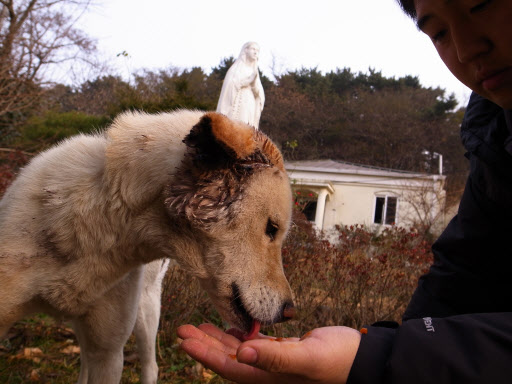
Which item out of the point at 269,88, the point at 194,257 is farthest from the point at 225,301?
the point at 269,88

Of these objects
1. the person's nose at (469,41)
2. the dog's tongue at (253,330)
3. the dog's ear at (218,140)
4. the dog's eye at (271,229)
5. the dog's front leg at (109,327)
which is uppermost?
the person's nose at (469,41)

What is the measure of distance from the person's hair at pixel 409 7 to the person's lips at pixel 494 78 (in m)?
0.51

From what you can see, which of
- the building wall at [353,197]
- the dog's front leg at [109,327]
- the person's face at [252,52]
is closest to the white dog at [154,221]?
the dog's front leg at [109,327]

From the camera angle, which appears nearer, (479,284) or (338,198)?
(479,284)

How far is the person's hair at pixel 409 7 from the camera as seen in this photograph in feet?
5.96

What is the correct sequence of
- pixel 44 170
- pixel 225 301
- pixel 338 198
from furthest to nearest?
1. pixel 338 198
2. pixel 44 170
3. pixel 225 301

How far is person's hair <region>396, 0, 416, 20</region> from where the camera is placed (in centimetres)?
182

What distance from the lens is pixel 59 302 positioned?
2539 millimetres

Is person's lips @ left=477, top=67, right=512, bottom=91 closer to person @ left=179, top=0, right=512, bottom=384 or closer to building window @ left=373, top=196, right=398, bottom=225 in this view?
person @ left=179, top=0, right=512, bottom=384

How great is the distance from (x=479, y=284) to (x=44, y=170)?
2590mm

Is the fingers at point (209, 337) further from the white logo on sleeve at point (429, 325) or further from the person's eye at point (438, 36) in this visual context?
the person's eye at point (438, 36)

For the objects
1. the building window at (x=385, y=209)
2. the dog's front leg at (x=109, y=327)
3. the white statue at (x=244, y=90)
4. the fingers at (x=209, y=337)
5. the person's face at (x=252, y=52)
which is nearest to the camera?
the fingers at (x=209, y=337)

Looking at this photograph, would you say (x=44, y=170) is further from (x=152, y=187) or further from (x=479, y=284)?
(x=479, y=284)

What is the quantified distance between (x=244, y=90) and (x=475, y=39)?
22.8 feet
